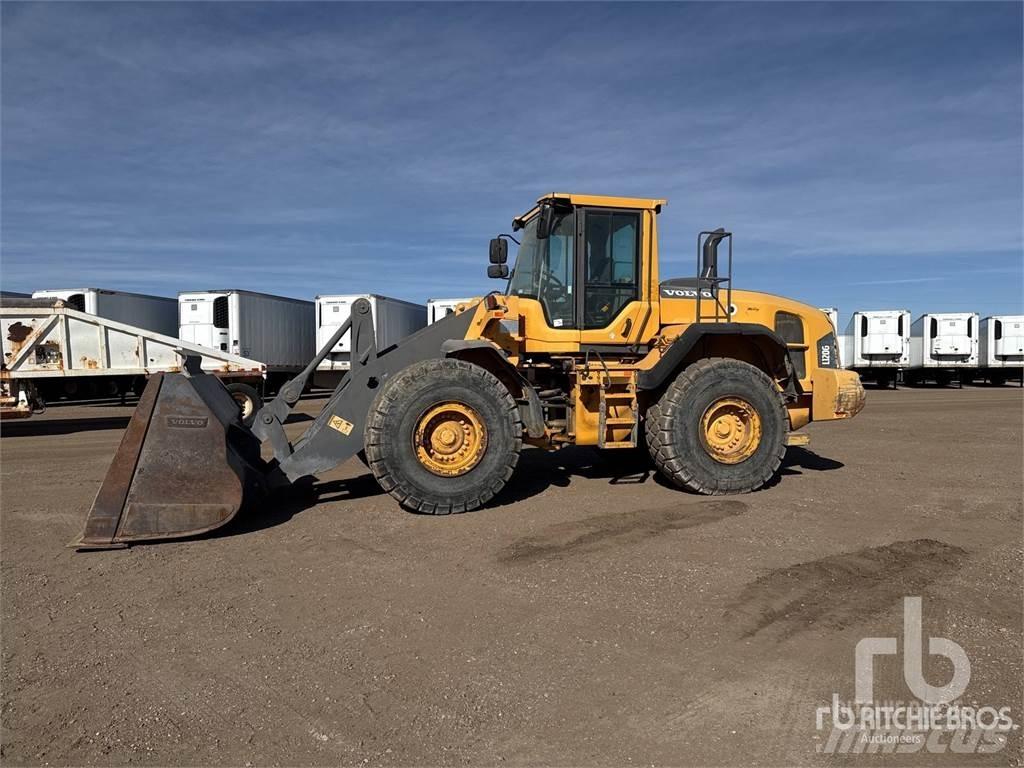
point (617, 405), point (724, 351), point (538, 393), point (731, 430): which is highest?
point (724, 351)

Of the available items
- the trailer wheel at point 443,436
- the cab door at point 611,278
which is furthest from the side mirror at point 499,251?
the trailer wheel at point 443,436

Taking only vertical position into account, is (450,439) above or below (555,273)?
below

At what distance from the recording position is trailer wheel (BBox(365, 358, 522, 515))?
5.94m

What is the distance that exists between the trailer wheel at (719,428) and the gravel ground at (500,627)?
30 cm

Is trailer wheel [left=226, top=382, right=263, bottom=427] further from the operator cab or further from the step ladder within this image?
the step ladder

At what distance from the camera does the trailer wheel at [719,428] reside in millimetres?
6715

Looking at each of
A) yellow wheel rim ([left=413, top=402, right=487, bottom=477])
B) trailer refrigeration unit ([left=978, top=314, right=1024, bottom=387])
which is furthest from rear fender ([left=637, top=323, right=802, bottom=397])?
trailer refrigeration unit ([left=978, top=314, right=1024, bottom=387])

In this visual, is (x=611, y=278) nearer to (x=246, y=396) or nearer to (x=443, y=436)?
(x=443, y=436)

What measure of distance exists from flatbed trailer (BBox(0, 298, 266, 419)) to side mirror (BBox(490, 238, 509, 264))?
6.58m

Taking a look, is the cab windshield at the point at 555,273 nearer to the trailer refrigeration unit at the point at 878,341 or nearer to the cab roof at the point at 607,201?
the cab roof at the point at 607,201

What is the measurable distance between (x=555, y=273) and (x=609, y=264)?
57cm

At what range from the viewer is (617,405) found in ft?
23.1

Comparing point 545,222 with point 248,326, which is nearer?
point 545,222

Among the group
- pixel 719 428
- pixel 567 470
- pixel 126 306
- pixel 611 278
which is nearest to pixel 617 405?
pixel 719 428
